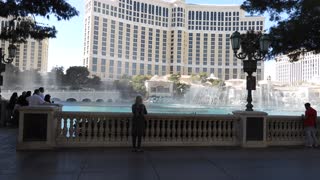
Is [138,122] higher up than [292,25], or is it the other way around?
[292,25]

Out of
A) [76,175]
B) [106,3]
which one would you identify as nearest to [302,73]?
[106,3]

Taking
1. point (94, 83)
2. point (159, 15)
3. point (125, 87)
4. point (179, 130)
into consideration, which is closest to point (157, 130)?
point (179, 130)

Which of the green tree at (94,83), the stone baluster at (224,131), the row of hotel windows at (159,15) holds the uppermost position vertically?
the row of hotel windows at (159,15)

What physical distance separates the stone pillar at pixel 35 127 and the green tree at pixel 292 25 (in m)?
8.78

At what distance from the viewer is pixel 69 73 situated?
11306 cm

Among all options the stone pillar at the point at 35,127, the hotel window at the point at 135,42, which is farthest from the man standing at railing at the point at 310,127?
the hotel window at the point at 135,42

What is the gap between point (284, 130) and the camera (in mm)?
13891

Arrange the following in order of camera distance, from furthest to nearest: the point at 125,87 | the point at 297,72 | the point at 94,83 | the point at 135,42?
the point at 135,42
the point at 297,72
the point at 125,87
the point at 94,83

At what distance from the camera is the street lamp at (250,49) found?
44.7 ft

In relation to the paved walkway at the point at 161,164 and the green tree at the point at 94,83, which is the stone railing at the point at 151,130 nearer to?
the paved walkway at the point at 161,164

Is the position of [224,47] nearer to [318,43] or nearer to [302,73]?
[302,73]

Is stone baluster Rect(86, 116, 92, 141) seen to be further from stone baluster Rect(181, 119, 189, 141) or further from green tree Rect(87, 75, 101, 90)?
green tree Rect(87, 75, 101, 90)

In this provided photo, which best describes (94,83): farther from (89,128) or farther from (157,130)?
(89,128)

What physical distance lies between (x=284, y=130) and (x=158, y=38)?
482 ft
